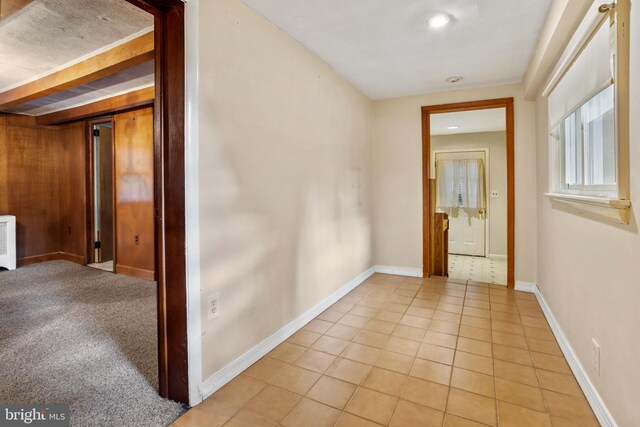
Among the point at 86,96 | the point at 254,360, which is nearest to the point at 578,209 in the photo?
the point at 254,360

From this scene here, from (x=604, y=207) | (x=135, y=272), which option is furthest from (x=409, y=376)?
(x=135, y=272)

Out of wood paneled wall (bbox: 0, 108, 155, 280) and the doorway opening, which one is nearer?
wood paneled wall (bbox: 0, 108, 155, 280)

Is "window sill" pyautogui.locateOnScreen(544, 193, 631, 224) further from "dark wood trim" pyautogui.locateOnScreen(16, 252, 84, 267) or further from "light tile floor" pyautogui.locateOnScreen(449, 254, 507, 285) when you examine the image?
"dark wood trim" pyautogui.locateOnScreen(16, 252, 84, 267)

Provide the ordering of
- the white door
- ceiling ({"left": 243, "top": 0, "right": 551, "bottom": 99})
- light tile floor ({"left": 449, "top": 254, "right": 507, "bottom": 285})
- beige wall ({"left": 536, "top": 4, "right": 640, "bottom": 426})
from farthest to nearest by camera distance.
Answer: the white door, light tile floor ({"left": 449, "top": 254, "right": 507, "bottom": 285}), ceiling ({"left": 243, "top": 0, "right": 551, "bottom": 99}), beige wall ({"left": 536, "top": 4, "right": 640, "bottom": 426})

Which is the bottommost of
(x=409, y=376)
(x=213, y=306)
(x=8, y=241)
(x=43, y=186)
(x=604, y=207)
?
(x=409, y=376)

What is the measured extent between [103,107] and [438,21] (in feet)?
13.7

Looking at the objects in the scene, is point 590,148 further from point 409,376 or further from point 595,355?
point 409,376

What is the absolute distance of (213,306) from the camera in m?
1.83

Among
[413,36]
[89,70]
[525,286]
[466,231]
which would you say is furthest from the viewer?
[466,231]

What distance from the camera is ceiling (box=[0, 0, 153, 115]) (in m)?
2.24

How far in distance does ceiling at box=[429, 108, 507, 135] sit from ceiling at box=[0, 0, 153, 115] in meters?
3.69

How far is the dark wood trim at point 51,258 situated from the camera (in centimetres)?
503

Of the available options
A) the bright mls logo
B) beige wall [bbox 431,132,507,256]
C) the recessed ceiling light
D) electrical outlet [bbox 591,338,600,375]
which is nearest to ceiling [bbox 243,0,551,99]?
the recessed ceiling light

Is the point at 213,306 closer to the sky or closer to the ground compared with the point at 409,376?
closer to the sky
